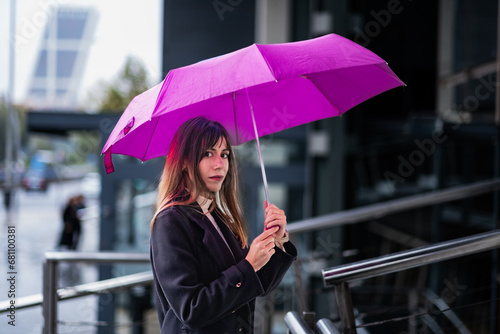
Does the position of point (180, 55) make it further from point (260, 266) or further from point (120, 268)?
point (260, 266)

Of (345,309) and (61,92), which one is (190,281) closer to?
(345,309)

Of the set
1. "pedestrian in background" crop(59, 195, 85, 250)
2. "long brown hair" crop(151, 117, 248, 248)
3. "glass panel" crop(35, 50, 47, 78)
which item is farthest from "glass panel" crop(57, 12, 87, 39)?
"long brown hair" crop(151, 117, 248, 248)

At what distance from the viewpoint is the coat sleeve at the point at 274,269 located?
4.77ft

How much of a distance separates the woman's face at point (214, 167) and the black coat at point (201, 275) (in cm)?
8

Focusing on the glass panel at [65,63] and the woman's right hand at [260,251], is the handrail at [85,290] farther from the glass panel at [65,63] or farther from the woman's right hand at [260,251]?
the glass panel at [65,63]

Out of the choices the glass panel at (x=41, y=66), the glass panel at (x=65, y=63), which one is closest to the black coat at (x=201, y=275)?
the glass panel at (x=65, y=63)

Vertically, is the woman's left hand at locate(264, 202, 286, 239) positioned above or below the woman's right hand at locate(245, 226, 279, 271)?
above

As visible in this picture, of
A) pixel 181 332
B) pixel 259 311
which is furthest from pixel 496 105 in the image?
pixel 181 332

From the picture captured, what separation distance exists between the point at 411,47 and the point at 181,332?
29.3 feet

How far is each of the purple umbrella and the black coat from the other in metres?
0.20

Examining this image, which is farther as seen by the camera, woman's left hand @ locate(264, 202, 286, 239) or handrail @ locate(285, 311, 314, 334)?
handrail @ locate(285, 311, 314, 334)

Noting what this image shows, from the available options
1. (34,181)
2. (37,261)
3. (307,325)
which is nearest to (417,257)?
(307,325)

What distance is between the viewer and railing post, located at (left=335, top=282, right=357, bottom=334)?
Result: 68.7 inches

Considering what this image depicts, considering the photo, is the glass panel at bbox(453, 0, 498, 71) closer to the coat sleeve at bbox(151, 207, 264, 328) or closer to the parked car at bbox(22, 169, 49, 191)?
the coat sleeve at bbox(151, 207, 264, 328)
